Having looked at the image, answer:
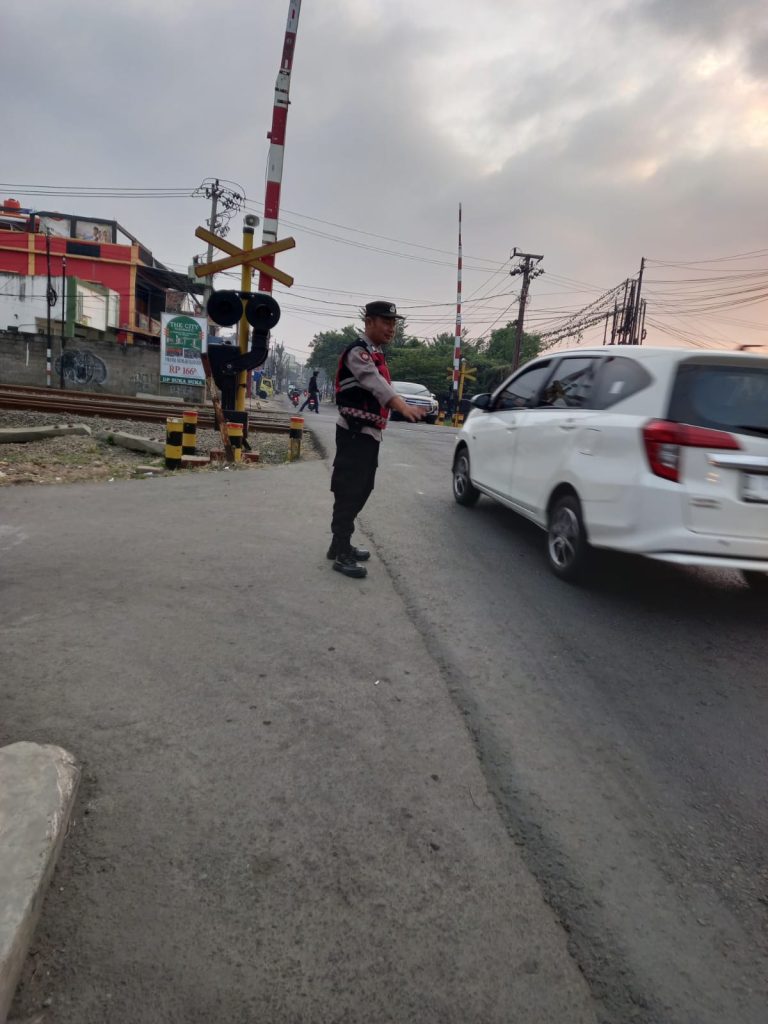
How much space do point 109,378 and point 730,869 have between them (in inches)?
1155

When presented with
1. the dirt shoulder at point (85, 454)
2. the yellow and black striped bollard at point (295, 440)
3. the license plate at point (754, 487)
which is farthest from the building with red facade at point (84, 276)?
the license plate at point (754, 487)

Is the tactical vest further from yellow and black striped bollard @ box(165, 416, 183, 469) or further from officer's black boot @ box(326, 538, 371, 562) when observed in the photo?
yellow and black striped bollard @ box(165, 416, 183, 469)

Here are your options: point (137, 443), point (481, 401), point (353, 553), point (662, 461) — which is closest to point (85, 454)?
point (137, 443)

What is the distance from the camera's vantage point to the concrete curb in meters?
1.47

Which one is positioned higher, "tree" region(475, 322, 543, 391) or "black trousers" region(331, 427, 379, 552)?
"tree" region(475, 322, 543, 391)

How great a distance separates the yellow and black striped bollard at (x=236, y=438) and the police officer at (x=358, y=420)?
462 centimetres

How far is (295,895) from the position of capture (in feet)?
5.81

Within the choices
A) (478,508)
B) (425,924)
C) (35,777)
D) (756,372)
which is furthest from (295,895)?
(478,508)

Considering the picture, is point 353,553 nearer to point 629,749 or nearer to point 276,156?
point 629,749

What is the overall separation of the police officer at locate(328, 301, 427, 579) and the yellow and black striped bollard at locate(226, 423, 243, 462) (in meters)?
4.62

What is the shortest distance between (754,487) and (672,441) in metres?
0.51

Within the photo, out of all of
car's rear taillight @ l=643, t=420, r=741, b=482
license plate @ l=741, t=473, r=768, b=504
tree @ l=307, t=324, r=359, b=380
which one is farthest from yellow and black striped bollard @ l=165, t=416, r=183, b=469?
tree @ l=307, t=324, r=359, b=380

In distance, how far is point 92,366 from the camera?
27.2 m

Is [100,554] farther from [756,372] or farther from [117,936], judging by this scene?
[756,372]
